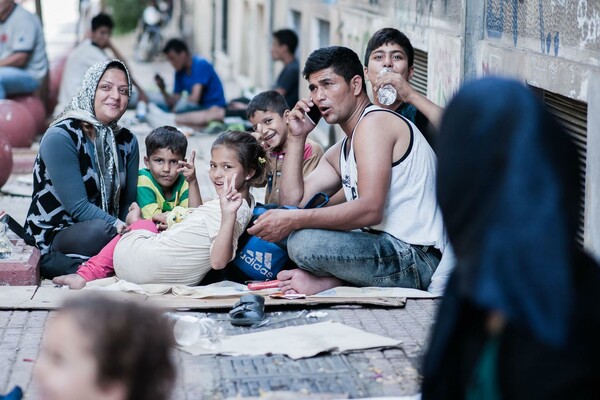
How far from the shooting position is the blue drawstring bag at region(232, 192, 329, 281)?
5828mm

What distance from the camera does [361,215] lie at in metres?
5.47

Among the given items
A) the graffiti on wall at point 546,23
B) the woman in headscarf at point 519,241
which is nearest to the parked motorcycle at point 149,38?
the graffiti on wall at point 546,23

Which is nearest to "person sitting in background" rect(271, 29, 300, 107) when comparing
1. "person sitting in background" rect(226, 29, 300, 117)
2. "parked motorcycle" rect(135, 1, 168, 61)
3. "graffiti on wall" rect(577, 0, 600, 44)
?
"person sitting in background" rect(226, 29, 300, 117)

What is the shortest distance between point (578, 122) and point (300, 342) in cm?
191

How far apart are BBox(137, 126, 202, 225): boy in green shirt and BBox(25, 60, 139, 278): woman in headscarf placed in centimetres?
17

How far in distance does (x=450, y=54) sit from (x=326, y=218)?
2.83 metres

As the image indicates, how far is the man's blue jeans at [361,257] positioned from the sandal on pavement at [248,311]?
16.1 inches

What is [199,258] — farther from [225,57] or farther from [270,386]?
[225,57]

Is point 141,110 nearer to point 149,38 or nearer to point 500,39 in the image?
point 500,39

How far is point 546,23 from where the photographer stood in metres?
5.99

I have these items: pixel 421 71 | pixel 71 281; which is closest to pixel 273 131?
pixel 71 281

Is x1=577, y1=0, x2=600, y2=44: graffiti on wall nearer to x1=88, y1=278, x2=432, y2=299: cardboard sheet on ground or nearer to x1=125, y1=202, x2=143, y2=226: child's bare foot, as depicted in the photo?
x1=88, y1=278, x2=432, y2=299: cardboard sheet on ground

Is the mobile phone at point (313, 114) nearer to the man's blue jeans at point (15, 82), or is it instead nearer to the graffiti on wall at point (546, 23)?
the graffiti on wall at point (546, 23)

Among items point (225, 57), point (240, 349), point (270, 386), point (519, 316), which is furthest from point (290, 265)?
point (225, 57)
